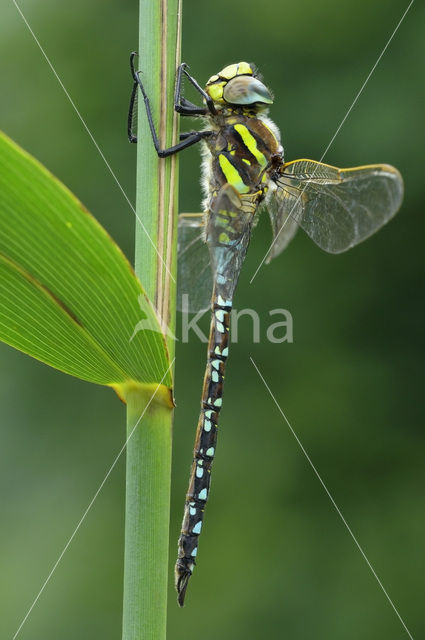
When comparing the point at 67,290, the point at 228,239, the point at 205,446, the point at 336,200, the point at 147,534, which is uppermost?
the point at 336,200

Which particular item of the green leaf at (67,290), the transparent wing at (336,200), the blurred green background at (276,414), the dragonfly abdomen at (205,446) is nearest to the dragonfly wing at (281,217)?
the transparent wing at (336,200)

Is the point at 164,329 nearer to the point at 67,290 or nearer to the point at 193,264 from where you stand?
the point at 67,290

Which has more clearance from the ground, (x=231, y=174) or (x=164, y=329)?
(x=231, y=174)

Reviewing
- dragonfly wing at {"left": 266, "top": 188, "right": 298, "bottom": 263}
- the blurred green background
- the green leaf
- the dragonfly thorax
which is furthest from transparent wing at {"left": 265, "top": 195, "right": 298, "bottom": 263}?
the green leaf

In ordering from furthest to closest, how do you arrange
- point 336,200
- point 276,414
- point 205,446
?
point 276,414 < point 336,200 < point 205,446

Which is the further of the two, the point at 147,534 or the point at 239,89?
the point at 239,89

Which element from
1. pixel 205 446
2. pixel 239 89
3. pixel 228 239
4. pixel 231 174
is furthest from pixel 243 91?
pixel 205 446

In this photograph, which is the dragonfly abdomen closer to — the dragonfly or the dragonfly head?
the dragonfly
